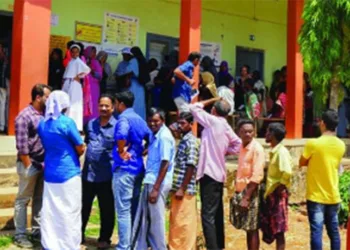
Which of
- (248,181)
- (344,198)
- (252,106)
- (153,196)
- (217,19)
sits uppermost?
(217,19)

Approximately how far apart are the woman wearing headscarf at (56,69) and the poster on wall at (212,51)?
4.17 meters

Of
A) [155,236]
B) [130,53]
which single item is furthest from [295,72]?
[155,236]

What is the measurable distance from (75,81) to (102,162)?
3.36 m

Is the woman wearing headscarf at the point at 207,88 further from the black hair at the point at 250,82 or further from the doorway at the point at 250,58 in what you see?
the doorway at the point at 250,58

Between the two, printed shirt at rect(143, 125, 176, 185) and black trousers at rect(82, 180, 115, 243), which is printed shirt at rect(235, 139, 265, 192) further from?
black trousers at rect(82, 180, 115, 243)

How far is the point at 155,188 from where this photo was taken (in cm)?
529

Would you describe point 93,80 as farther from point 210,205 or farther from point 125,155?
point 210,205

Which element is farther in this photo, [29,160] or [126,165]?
[29,160]

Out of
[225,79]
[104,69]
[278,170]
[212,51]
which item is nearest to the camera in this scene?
[278,170]

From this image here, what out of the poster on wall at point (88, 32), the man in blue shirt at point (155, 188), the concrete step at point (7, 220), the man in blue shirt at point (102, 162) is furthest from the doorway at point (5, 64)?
the man in blue shirt at point (155, 188)

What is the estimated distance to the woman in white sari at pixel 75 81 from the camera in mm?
8625

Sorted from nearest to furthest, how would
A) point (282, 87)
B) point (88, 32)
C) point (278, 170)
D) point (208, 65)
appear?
point (278, 170) → point (208, 65) → point (88, 32) → point (282, 87)

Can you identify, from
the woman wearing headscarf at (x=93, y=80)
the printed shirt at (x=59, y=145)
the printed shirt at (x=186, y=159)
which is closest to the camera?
the printed shirt at (x=59, y=145)

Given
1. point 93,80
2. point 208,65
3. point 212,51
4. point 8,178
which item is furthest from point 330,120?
point 212,51
